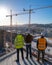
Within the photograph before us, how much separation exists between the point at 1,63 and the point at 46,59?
1738mm

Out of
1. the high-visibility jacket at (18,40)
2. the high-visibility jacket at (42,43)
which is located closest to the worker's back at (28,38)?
the high-visibility jacket at (18,40)

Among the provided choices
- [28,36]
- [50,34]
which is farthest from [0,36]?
[28,36]

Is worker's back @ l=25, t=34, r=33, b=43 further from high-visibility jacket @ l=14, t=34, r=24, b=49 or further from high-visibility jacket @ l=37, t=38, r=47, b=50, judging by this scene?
high-visibility jacket @ l=37, t=38, r=47, b=50

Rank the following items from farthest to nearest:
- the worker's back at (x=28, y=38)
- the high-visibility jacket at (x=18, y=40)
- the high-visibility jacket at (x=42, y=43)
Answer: the worker's back at (x=28, y=38) < the high-visibility jacket at (x=18, y=40) < the high-visibility jacket at (x=42, y=43)

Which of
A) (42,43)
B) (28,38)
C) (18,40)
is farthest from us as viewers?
(28,38)

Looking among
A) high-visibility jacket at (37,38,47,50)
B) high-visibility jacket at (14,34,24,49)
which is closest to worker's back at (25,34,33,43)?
high-visibility jacket at (14,34,24,49)

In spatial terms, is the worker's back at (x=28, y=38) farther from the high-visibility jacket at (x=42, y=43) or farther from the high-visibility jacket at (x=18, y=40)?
the high-visibility jacket at (x=42, y=43)

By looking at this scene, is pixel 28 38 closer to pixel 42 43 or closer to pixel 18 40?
pixel 18 40

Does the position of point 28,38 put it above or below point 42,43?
above

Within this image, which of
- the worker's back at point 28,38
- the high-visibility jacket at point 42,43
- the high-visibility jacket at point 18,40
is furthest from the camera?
the worker's back at point 28,38

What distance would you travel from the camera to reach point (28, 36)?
6.10 m

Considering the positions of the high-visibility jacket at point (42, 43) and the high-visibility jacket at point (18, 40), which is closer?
the high-visibility jacket at point (42, 43)

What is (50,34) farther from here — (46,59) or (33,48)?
(46,59)

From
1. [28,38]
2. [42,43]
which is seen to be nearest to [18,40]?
[28,38]
